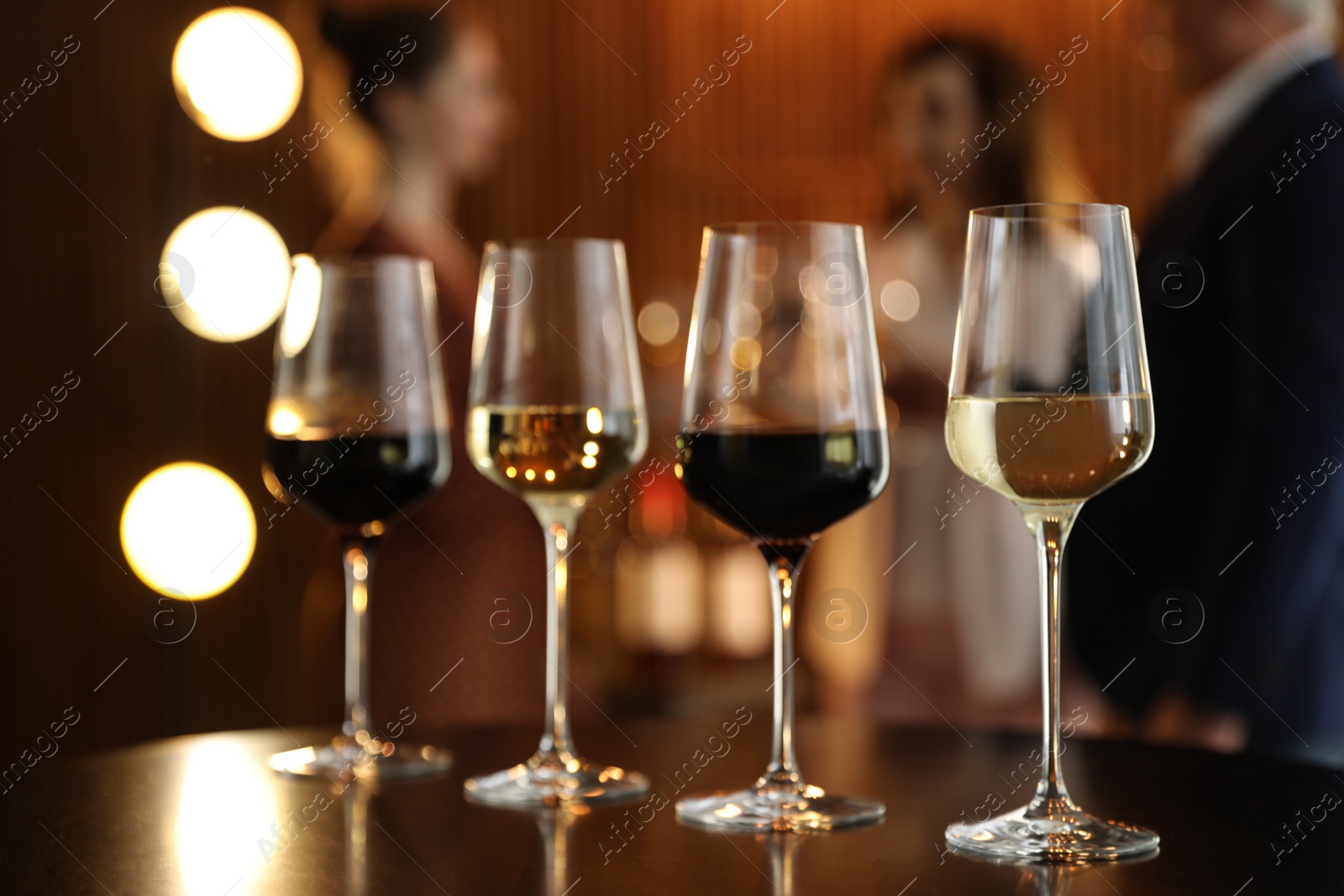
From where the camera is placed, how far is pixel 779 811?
0.79 m

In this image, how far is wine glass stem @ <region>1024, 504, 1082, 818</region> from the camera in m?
0.74

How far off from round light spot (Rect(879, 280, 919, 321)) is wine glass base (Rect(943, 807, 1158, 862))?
80.4 inches

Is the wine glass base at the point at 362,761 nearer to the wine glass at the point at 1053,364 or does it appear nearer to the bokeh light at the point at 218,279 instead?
the wine glass at the point at 1053,364

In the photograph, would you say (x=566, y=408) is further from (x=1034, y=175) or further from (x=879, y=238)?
(x=879, y=238)

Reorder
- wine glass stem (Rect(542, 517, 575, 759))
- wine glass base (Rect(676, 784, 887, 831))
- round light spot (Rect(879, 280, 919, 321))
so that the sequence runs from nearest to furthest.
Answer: wine glass base (Rect(676, 784, 887, 831)) < wine glass stem (Rect(542, 517, 575, 759)) < round light spot (Rect(879, 280, 919, 321))

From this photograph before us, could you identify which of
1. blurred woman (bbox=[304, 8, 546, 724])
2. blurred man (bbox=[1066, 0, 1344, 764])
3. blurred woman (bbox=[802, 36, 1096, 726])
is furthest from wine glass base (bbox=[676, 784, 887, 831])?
blurred woman (bbox=[802, 36, 1096, 726])

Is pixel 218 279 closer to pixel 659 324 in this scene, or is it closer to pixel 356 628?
pixel 659 324

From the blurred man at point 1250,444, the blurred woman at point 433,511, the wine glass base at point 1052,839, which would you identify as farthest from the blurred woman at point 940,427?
the wine glass base at point 1052,839

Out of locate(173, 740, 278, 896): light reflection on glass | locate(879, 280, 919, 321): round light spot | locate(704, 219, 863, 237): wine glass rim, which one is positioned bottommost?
locate(173, 740, 278, 896): light reflection on glass

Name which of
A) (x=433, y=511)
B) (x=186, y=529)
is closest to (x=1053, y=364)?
(x=433, y=511)

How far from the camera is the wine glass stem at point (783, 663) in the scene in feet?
2.63

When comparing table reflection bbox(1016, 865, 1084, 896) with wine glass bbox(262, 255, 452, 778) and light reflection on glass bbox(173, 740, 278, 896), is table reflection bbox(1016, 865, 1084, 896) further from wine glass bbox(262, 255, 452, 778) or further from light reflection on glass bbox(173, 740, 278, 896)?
wine glass bbox(262, 255, 452, 778)

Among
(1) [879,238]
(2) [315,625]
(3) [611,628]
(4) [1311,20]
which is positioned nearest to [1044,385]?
(4) [1311,20]

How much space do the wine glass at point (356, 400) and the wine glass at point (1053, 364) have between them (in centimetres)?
43
